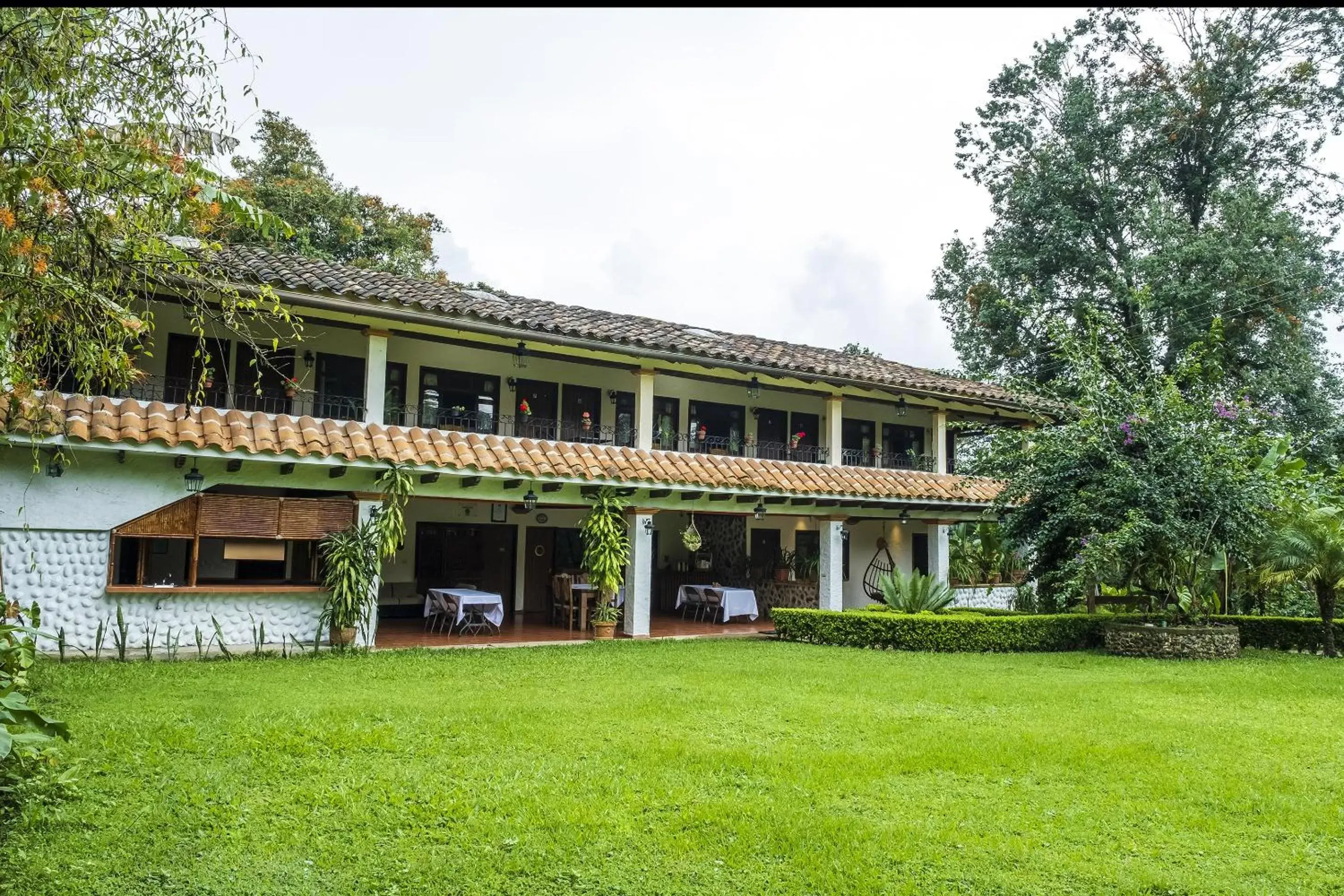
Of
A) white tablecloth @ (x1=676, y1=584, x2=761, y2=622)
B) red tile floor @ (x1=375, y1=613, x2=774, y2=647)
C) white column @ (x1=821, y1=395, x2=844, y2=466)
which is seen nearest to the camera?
red tile floor @ (x1=375, y1=613, x2=774, y2=647)

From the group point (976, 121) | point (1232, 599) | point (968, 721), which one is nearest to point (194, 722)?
point (968, 721)

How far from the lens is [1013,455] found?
16.3 m

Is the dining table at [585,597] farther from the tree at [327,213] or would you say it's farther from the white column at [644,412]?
the tree at [327,213]

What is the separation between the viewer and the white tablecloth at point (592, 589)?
52.7ft

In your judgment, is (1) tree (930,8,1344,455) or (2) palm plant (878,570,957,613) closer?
(2) palm plant (878,570,957,613)

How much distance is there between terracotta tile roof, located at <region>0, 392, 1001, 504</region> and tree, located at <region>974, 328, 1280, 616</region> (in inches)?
107

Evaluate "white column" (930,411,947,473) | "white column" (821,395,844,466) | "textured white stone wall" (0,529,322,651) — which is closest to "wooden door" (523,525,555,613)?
"white column" (821,395,844,466)

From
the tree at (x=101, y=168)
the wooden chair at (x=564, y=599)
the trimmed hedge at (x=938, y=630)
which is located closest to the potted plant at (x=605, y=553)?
the wooden chair at (x=564, y=599)

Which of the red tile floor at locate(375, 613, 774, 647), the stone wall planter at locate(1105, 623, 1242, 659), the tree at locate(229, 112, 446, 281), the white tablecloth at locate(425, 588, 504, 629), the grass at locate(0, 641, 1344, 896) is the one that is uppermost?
the tree at locate(229, 112, 446, 281)

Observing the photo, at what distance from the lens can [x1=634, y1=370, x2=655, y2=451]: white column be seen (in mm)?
16203

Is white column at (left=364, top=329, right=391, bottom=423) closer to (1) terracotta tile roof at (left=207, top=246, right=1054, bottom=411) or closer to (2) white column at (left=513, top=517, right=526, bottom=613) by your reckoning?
(1) terracotta tile roof at (left=207, top=246, right=1054, bottom=411)

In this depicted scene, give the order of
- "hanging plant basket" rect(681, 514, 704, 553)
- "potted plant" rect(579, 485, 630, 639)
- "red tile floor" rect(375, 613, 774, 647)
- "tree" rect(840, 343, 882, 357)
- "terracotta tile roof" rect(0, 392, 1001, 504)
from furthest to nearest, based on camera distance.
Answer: "tree" rect(840, 343, 882, 357) → "hanging plant basket" rect(681, 514, 704, 553) → "potted plant" rect(579, 485, 630, 639) → "red tile floor" rect(375, 613, 774, 647) → "terracotta tile roof" rect(0, 392, 1001, 504)

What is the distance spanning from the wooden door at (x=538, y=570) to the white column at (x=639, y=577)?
3548 mm

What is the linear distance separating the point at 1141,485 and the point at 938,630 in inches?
152
